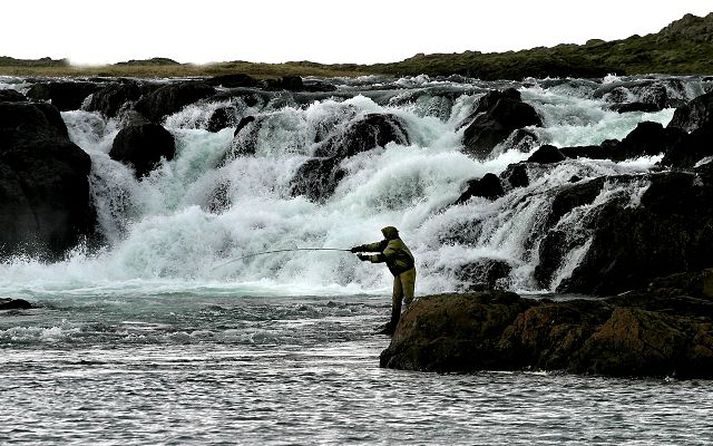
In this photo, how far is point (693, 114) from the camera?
1559 inches

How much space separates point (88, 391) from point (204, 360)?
132 inches

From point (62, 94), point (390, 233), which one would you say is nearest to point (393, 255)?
point (390, 233)

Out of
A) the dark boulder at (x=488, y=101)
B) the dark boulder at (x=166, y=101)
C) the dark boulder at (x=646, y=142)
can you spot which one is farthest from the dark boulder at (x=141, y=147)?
the dark boulder at (x=646, y=142)

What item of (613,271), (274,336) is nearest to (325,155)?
(613,271)

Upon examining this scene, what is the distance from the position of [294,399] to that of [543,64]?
3345 inches

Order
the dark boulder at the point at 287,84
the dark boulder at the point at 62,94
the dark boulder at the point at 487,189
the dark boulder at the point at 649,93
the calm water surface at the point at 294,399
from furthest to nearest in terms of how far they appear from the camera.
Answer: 1. the dark boulder at the point at 287,84
2. the dark boulder at the point at 62,94
3. the dark boulder at the point at 649,93
4. the dark boulder at the point at 487,189
5. the calm water surface at the point at 294,399

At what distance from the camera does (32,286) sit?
112 feet

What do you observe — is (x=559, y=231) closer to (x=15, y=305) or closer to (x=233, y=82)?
(x=15, y=305)

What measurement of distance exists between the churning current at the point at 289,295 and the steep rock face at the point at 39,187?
103 cm

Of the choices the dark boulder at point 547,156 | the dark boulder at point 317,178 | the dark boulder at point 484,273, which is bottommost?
the dark boulder at point 484,273

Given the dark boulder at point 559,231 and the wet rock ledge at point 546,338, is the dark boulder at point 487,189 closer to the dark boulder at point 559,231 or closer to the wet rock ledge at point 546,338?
the dark boulder at point 559,231

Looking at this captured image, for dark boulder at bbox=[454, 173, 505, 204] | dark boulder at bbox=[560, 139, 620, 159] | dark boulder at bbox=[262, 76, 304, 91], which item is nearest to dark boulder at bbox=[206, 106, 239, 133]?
dark boulder at bbox=[262, 76, 304, 91]

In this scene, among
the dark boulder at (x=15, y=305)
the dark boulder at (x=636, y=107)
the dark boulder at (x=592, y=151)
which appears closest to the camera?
the dark boulder at (x=15, y=305)

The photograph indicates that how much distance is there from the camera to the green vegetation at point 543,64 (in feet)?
314
